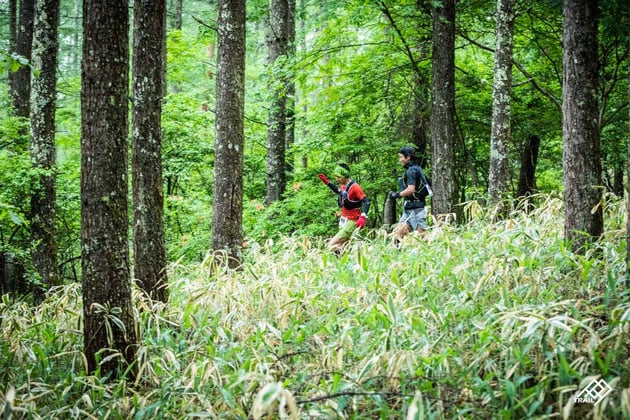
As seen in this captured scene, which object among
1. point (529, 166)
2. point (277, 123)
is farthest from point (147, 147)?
point (529, 166)

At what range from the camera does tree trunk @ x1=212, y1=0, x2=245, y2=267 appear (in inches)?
293

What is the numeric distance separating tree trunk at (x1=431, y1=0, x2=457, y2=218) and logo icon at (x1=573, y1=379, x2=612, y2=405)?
647cm

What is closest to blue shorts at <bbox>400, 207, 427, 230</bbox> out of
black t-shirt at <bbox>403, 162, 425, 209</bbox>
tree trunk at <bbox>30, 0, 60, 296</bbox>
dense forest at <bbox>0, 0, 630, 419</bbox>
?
black t-shirt at <bbox>403, 162, 425, 209</bbox>

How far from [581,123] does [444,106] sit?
457cm

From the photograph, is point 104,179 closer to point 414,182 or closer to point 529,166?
point 414,182

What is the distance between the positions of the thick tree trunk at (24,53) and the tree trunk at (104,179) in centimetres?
1097

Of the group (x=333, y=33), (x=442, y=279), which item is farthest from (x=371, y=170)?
(x=442, y=279)

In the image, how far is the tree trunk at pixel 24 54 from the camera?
43.0 feet

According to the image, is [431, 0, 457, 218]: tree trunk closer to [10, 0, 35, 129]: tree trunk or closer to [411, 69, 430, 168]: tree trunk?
[411, 69, 430, 168]: tree trunk

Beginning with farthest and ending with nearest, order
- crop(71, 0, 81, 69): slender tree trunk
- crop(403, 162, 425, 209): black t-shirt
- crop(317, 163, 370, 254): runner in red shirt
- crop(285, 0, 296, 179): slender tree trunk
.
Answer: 1. crop(71, 0, 81, 69): slender tree trunk
2. crop(285, 0, 296, 179): slender tree trunk
3. crop(317, 163, 370, 254): runner in red shirt
4. crop(403, 162, 425, 209): black t-shirt

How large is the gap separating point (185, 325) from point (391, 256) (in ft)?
9.66

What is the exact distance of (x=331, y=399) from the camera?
3363 mm

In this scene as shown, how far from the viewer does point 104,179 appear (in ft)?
13.6

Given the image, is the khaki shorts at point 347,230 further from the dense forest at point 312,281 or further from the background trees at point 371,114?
the background trees at point 371,114
